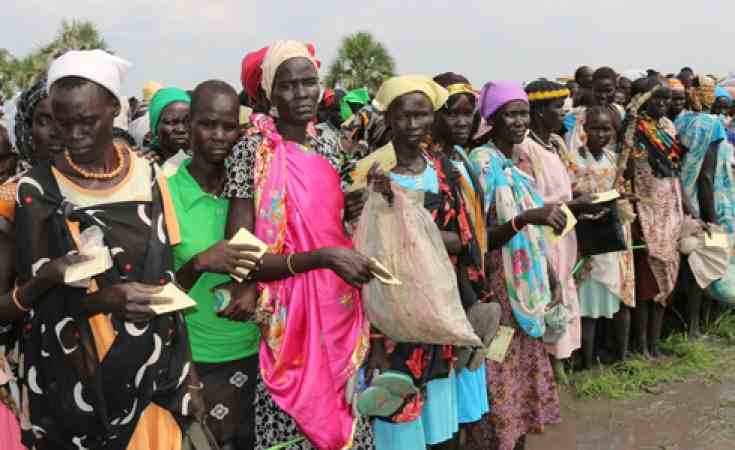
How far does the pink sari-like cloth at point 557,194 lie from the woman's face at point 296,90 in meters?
1.62

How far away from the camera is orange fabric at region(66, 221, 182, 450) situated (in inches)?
72.4

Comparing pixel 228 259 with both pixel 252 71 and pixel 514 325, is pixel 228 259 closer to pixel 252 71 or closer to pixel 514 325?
pixel 252 71

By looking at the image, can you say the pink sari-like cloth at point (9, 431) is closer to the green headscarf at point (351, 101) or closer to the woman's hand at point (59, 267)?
the woman's hand at point (59, 267)

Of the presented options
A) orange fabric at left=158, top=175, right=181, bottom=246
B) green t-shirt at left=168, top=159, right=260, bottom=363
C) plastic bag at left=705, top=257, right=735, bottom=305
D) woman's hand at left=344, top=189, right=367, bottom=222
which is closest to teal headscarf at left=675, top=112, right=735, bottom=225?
plastic bag at left=705, top=257, right=735, bottom=305

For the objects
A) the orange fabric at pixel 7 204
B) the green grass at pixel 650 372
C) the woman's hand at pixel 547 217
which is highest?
the orange fabric at pixel 7 204

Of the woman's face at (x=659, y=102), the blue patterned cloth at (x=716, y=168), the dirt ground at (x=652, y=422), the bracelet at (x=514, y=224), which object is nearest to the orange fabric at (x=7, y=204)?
the bracelet at (x=514, y=224)

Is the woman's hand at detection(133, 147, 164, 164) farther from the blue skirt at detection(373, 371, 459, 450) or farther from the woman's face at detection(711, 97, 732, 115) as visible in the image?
the woman's face at detection(711, 97, 732, 115)

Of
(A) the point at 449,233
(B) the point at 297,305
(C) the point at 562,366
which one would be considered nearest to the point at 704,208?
(C) the point at 562,366

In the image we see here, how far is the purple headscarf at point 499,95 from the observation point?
3340mm

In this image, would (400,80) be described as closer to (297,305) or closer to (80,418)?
(297,305)

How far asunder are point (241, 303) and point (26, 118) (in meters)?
1.05

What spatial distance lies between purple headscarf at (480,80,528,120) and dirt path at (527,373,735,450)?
2.04 m

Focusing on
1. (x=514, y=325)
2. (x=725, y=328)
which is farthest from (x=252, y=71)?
(x=725, y=328)

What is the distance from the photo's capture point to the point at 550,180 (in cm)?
365
